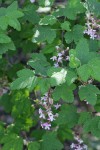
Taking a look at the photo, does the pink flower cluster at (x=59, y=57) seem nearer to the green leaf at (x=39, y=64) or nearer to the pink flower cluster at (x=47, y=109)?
the green leaf at (x=39, y=64)

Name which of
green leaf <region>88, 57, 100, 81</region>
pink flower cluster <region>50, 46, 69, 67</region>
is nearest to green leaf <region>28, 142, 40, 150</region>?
pink flower cluster <region>50, 46, 69, 67</region>

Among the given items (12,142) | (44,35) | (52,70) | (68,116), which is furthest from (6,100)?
(52,70)

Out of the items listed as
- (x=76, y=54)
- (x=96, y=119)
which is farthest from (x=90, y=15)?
(x=96, y=119)

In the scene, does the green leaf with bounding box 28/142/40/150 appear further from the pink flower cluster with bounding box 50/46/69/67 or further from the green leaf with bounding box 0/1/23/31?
the green leaf with bounding box 0/1/23/31

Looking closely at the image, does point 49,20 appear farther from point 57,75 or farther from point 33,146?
point 33,146

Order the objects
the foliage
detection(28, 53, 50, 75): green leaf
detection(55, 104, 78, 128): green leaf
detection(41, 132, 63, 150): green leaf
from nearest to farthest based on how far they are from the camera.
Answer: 1. the foliage
2. detection(28, 53, 50, 75): green leaf
3. detection(55, 104, 78, 128): green leaf
4. detection(41, 132, 63, 150): green leaf
